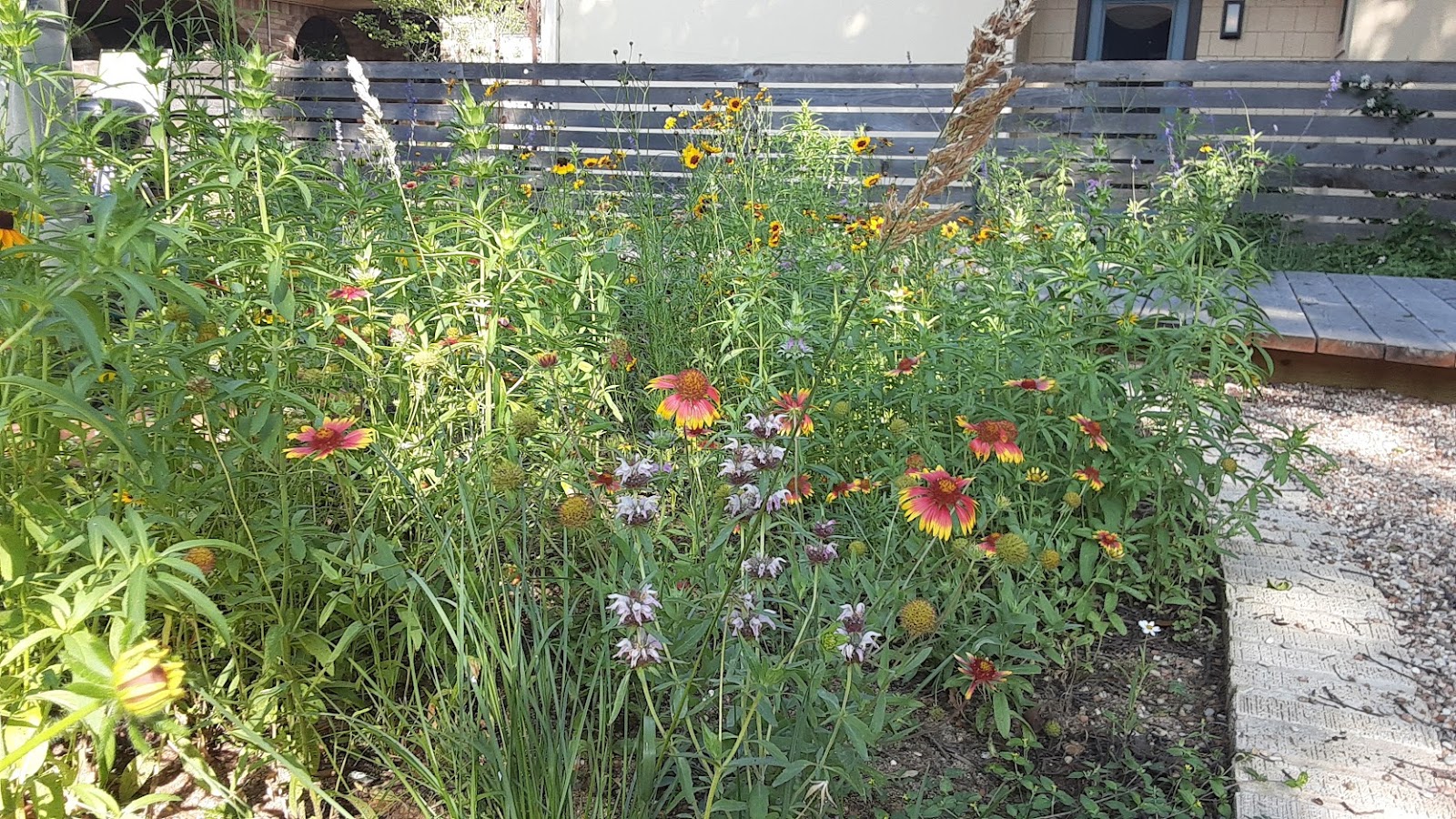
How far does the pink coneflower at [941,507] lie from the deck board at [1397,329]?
3.27 meters

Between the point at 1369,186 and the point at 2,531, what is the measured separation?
296 inches

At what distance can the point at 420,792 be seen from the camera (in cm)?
152

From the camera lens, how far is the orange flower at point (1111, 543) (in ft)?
6.57

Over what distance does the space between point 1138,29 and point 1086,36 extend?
45 cm

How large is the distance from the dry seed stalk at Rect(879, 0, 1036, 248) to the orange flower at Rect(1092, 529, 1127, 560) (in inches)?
49.3

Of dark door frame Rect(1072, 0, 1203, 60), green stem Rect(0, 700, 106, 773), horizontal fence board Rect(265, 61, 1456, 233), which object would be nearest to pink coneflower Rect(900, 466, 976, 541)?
green stem Rect(0, 700, 106, 773)

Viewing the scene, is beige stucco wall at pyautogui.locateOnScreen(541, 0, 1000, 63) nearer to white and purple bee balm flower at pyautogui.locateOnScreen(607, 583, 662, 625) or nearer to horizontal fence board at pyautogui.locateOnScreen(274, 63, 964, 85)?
horizontal fence board at pyautogui.locateOnScreen(274, 63, 964, 85)

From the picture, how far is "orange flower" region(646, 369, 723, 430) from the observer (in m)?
1.40

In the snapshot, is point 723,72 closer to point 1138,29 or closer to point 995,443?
point 1138,29

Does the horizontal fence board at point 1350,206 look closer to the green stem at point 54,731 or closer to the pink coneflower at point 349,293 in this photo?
the pink coneflower at point 349,293

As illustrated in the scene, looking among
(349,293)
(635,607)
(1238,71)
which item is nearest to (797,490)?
(635,607)

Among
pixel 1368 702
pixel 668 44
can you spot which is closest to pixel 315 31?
pixel 668 44

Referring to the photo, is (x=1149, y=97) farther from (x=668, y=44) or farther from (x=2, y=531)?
(x=2, y=531)

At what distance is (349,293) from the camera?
1.75 meters
